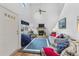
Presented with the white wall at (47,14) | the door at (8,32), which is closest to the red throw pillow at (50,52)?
the white wall at (47,14)

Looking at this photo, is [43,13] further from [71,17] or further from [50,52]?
[50,52]

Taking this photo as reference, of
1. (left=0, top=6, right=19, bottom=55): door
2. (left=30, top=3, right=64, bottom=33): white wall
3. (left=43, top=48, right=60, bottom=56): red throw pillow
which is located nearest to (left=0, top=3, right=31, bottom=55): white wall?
(left=0, top=6, right=19, bottom=55): door

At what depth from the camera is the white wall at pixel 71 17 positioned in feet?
12.5

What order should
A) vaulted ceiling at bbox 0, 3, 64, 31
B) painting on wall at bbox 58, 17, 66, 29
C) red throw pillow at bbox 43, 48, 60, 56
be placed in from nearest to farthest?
red throw pillow at bbox 43, 48, 60, 56, vaulted ceiling at bbox 0, 3, 64, 31, painting on wall at bbox 58, 17, 66, 29

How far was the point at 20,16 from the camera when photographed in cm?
443

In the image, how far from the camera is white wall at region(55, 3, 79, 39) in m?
3.81

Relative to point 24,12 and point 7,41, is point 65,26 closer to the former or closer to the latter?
point 24,12

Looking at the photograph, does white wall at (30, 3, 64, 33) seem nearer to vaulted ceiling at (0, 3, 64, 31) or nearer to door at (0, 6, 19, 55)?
vaulted ceiling at (0, 3, 64, 31)

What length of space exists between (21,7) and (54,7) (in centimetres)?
109

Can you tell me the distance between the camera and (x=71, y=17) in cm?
394

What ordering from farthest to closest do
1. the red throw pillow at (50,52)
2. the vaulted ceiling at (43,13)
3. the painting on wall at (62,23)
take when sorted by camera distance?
the painting on wall at (62,23), the vaulted ceiling at (43,13), the red throw pillow at (50,52)

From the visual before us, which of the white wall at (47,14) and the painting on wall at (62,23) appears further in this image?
the painting on wall at (62,23)

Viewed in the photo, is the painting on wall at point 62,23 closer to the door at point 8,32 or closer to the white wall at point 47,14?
the white wall at point 47,14

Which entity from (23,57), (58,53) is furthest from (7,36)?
(58,53)
